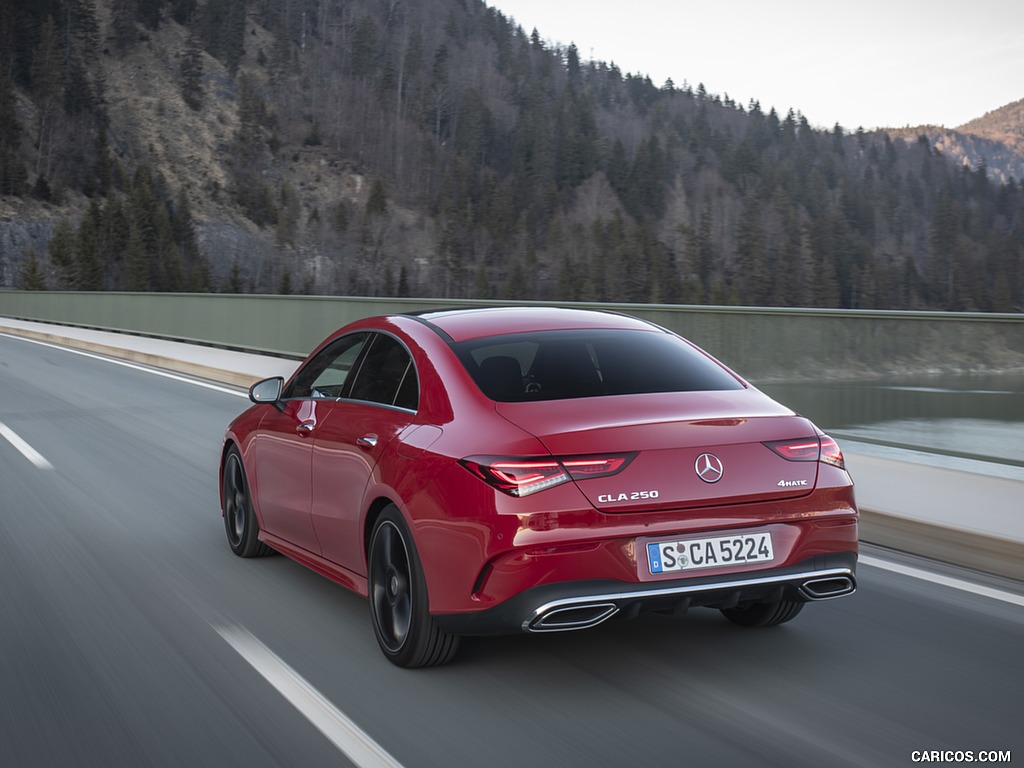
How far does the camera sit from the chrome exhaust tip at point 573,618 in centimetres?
439

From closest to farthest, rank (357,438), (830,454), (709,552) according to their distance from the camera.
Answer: (709,552), (830,454), (357,438)

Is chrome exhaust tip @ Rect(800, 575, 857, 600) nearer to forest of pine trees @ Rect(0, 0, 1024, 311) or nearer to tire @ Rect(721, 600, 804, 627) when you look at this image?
tire @ Rect(721, 600, 804, 627)

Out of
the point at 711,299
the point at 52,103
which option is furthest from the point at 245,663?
the point at 711,299

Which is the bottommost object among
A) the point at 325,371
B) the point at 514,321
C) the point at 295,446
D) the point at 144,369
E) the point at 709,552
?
the point at 144,369

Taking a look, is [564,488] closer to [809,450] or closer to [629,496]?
[629,496]

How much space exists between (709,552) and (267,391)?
2.98m

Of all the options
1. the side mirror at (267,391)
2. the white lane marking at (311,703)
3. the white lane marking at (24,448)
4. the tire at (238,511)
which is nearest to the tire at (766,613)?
the white lane marking at (311,703)

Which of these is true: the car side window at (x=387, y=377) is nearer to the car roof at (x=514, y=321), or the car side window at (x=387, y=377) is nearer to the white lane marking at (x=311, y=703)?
the car roof at (x=514, y=321)

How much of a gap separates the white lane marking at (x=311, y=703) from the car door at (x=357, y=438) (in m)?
0.54

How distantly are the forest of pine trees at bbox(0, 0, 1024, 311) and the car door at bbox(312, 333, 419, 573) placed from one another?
349 ft

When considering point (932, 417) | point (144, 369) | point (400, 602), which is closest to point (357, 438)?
point (400, 602)

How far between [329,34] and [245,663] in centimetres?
19611

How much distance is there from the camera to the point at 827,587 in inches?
189

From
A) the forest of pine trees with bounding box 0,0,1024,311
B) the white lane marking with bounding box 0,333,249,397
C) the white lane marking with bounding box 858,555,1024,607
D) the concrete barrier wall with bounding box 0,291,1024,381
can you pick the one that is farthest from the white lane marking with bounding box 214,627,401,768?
the forest of pine trees with bounding box 0,0,1024,311
